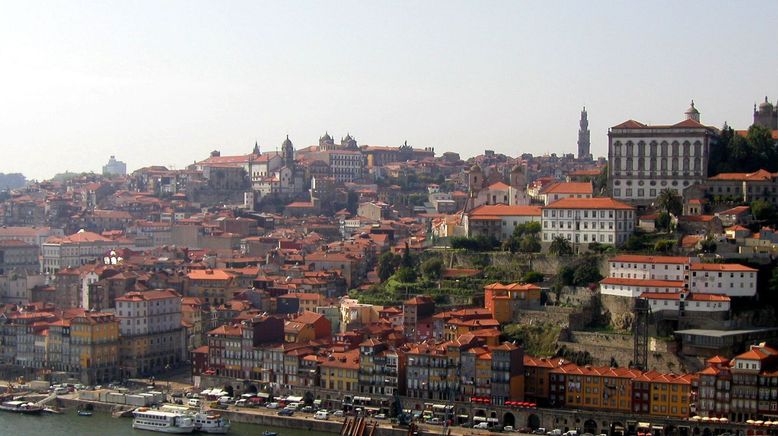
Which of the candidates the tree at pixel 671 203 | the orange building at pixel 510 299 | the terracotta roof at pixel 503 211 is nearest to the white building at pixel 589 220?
the tree at pixel 671 203

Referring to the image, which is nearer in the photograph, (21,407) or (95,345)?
(21,407)

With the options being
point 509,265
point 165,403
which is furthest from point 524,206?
point 165,403

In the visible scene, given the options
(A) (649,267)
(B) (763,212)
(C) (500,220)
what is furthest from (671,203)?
(C) (500,220)

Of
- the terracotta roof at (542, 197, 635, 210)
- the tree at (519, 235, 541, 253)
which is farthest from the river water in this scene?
the terracotta roof at (542, 197, 635, 210)

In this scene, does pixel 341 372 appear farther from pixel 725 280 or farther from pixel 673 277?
pixel 725 280

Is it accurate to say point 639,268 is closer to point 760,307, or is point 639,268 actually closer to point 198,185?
point 760,307

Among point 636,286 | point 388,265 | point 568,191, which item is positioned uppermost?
point 568,191

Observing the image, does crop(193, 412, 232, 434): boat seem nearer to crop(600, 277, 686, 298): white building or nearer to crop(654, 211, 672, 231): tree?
crop(600, 277, 686, 298): white building
